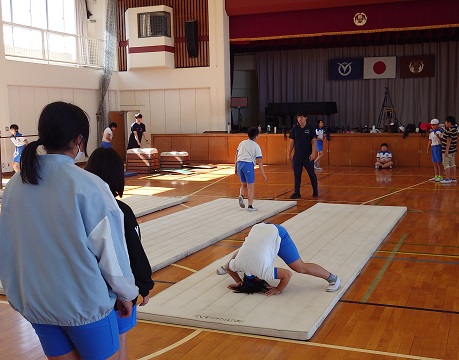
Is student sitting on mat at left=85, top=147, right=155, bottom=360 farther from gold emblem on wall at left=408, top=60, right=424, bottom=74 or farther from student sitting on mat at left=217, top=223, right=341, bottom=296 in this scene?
gold emblem on wall at left=408, top=60, right=424, bottom=74

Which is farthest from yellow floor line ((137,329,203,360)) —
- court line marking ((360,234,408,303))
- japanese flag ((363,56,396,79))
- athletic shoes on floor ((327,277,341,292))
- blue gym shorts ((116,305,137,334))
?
japanese flag ((363,56,396,79))

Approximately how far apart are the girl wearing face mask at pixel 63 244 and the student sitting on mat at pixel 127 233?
0.44m

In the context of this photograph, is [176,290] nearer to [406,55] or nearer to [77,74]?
[77,74]

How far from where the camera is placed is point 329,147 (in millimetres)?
19000

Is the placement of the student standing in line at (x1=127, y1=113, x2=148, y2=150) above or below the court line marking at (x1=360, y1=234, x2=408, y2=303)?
above

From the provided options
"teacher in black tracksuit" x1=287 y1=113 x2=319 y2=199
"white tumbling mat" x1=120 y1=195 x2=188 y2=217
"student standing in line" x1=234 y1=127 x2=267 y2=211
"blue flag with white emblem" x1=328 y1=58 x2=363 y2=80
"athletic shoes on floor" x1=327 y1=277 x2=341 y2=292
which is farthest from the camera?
"blue flag with white emblem" x1=328 y1=58 x2=363 y2=80

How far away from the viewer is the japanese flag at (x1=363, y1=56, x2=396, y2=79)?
23.5 meters

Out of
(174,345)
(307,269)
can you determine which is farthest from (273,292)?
(174,345)

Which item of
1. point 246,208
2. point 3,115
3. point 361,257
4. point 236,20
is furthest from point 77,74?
point 361,257

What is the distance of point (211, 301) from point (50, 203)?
340 centimetres

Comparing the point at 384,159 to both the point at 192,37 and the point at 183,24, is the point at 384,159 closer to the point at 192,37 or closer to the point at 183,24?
the point at 192,37

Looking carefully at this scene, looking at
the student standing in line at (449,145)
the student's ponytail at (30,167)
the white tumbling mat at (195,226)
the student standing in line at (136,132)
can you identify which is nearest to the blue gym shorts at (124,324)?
the student's ponytail at (30,167)

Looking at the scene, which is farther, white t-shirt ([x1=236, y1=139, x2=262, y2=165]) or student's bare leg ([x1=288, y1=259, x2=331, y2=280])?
white t-shirt ([x1=236, y1=139, x2=262, y2=165])

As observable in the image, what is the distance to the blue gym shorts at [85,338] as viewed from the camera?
242 cm
